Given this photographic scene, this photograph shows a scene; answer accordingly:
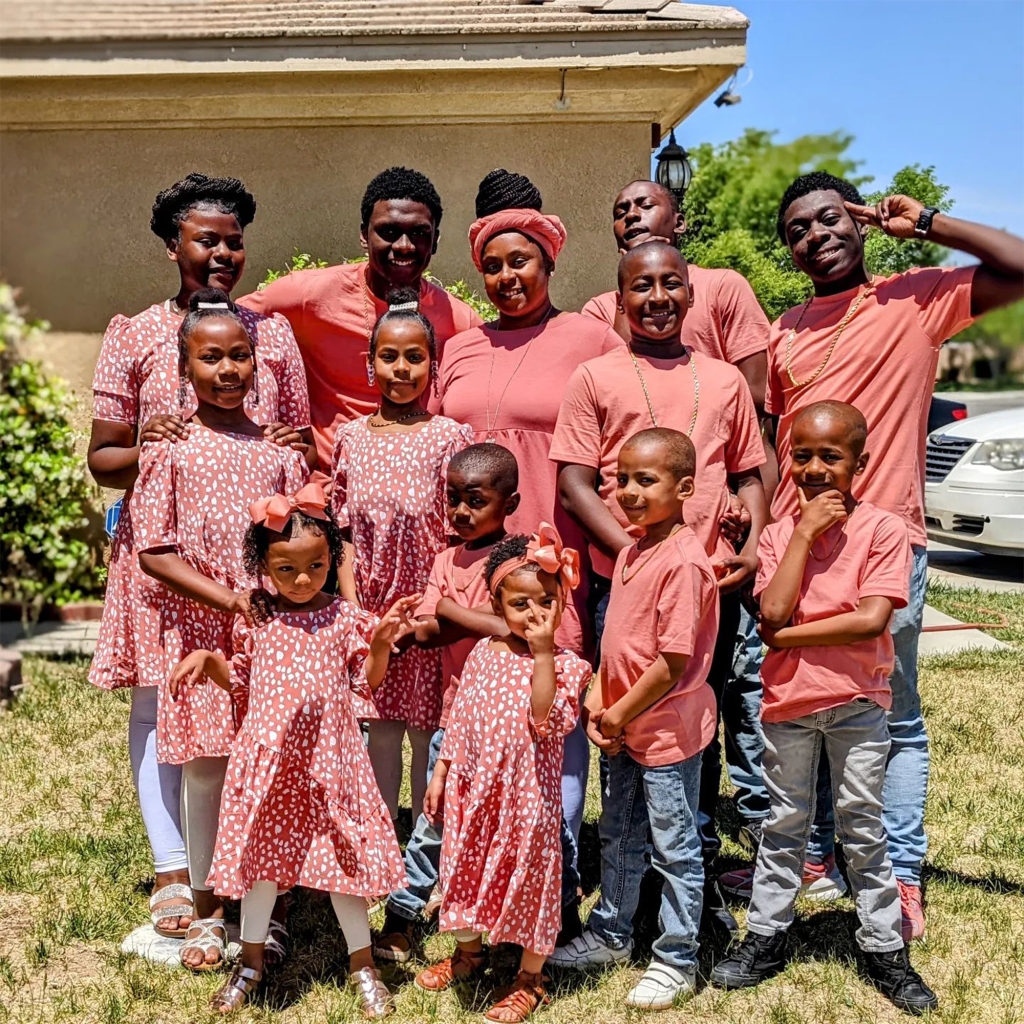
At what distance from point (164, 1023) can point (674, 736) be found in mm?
1682

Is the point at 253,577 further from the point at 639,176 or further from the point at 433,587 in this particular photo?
the point at 639,176

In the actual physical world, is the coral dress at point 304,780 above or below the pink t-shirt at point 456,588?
below

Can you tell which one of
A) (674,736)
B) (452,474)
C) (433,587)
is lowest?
(674,736)

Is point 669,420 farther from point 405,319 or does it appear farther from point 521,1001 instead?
point 521,1001

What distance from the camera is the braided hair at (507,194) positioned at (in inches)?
160

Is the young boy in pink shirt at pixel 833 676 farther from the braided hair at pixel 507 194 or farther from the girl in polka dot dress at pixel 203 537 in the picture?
the girl in polka dot dress at pixel 203 537

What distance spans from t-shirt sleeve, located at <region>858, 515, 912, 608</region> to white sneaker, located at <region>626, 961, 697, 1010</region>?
1236 mm

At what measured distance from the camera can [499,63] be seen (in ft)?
24.1

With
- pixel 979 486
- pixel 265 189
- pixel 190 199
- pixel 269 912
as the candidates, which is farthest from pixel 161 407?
pixel 979 486

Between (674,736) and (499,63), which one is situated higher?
(499,63)

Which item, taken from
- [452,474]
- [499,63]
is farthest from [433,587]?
[499,63]

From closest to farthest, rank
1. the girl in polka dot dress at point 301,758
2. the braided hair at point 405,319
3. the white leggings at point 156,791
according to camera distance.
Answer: the girl in polka dot dress at point 301,758, the braided hair at point 405,319, the white leggings at point 156,791

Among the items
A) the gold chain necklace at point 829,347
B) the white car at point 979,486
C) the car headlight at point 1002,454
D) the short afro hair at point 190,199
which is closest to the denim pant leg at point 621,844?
the gold chain necklace at point 829,347

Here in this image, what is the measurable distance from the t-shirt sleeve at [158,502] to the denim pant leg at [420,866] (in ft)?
3.44
